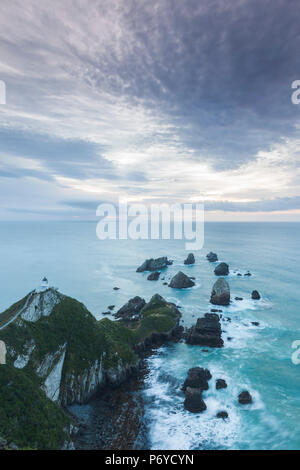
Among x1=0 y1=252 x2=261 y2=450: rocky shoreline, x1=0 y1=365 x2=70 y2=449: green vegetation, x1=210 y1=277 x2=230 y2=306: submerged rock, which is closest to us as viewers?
x1=0 y1=365 x2=70 y2=449: green vegetation

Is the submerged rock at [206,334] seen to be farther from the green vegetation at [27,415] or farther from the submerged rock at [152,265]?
the submerged rock at [152,265]

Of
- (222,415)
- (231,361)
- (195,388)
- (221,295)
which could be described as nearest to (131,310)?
(221,295)

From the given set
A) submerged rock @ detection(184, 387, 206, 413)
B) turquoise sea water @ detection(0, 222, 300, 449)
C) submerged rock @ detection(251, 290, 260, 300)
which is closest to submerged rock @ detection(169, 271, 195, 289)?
turquoise sea water @ detection(0, 222, 300, 449)

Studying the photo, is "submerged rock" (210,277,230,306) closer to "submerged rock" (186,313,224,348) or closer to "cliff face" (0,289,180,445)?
"submerged rock" (186,313,224,348)

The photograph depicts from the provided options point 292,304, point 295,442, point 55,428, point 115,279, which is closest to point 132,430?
point 55,428

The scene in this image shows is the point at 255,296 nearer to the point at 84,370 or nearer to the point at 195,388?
the point at 195,388
